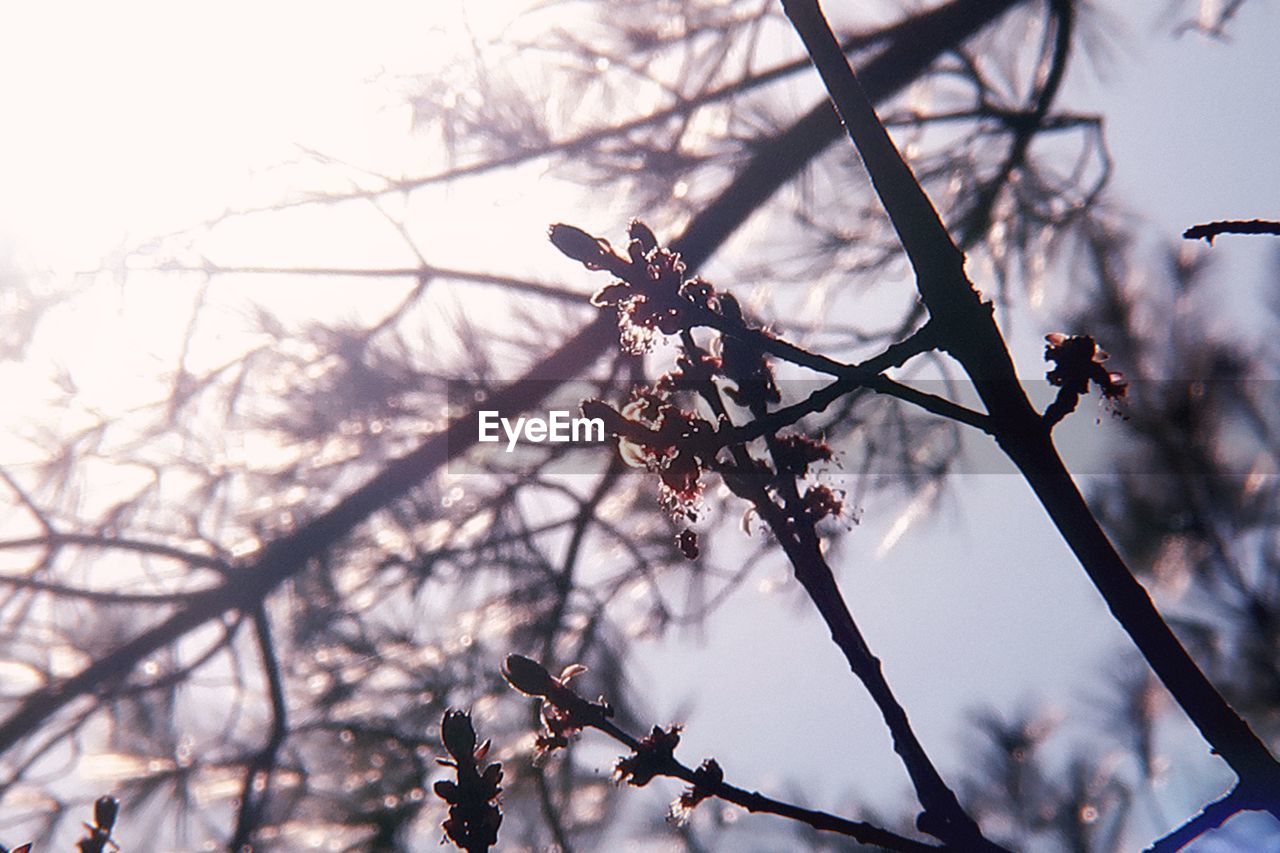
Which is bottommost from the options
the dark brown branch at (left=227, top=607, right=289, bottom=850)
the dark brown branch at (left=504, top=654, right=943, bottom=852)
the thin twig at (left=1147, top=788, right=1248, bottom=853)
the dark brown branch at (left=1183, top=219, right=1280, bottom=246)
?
the thin twig at (left=1147, top=788, right=1248, bottom=853)

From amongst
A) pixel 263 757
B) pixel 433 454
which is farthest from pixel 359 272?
pixel 263 757

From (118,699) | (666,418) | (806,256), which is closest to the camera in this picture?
(666,418)

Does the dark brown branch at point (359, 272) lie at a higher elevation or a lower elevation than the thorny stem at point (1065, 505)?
higher

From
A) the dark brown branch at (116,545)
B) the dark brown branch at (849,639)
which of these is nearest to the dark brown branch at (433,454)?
the dark brown branch at (116,545)

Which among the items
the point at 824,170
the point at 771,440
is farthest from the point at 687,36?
the point at 771,440

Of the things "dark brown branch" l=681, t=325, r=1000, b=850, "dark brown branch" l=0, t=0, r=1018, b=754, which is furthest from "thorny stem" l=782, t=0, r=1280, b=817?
"dark brown branch" l=0, t=0, r=1018, b=754

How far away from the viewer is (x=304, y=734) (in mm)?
2953

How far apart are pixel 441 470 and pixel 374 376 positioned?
0.39 meters

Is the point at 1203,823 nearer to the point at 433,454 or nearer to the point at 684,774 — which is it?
the point at 684,774

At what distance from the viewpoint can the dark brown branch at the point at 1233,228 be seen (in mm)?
854

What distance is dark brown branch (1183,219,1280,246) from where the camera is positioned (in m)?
0.85

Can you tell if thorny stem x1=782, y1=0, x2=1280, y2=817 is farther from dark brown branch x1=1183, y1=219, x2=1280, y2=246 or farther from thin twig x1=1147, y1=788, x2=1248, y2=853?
dark brown branch x1=1183, y1=219, x2=1280, y2=246

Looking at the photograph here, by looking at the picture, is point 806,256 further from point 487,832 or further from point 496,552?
point 487,832

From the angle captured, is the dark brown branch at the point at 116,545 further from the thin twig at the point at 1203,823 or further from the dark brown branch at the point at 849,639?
the thin twig at the point at 1203,823
